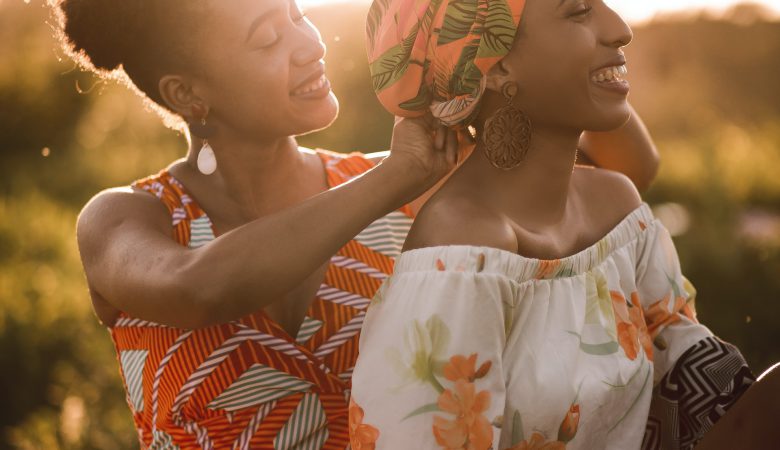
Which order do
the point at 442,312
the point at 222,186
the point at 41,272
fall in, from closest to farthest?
the point at 442,312 → the point at 222,186 → the point at 41,272

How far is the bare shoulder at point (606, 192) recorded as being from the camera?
2.49m

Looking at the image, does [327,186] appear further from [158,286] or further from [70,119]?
[70,119]

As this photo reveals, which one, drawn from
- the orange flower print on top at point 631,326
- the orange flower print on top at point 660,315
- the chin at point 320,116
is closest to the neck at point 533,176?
the orange flower print on top at point 631,326

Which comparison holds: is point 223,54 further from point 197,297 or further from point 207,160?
point 197,297

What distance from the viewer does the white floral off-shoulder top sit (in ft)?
6.63

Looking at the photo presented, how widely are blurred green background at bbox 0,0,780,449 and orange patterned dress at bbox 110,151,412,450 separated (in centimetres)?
79

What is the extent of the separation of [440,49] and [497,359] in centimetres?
67

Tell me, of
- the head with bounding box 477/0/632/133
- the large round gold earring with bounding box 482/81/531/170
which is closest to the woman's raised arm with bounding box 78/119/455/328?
the large round gold earring with bounding box 482/81/531/170

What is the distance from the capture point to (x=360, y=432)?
210 centimetres

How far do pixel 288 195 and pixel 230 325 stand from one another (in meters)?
0.43

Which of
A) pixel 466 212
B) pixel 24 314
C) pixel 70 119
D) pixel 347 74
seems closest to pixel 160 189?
pixel 466 212

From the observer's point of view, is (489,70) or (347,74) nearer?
(489,70)

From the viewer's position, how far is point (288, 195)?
2852mm

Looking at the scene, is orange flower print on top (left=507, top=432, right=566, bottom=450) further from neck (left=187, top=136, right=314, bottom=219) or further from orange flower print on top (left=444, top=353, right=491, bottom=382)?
neck (left=187, top=136, right=314, bottom=219)
